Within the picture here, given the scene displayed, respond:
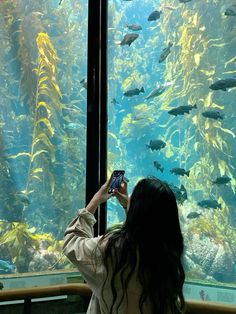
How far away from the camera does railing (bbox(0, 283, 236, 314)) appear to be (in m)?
2.06

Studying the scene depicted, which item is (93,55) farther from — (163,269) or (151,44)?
(163,269)

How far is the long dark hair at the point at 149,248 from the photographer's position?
1.28 meters

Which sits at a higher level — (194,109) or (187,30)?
(187,30)

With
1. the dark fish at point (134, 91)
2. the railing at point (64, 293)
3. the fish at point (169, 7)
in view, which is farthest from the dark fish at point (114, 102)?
the railing at point (64, 293)

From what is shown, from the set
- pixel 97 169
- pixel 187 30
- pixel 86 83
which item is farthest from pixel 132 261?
pixel 187 30

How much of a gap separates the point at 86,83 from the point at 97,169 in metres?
0.64

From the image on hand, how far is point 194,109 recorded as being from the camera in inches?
127

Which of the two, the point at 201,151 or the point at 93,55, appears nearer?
the point at 93,55

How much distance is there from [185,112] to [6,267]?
1712 millimetres

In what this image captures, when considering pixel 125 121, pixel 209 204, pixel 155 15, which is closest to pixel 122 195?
pixel 209 204

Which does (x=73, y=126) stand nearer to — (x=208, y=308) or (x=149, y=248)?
(x=208, y=308)

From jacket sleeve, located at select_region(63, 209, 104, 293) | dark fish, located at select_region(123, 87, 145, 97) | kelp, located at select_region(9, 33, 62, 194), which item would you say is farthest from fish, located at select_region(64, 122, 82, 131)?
jacket sleeve, located at select_region(63, 209, 104, 293)

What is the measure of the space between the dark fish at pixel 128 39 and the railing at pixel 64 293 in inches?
73.6

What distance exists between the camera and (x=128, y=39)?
3348mm
